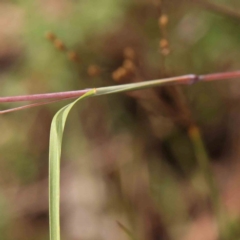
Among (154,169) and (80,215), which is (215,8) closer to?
(154,169)

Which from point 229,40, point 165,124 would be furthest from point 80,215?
point 229,40

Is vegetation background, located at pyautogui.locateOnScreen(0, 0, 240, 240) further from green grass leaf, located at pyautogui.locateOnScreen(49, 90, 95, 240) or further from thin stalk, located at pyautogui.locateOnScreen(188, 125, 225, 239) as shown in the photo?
green grass leaf, located at pyautogui.locateOnScreen(49, 90, 95, 240)

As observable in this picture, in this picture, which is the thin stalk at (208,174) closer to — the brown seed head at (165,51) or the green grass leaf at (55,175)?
the brown seed head at (165,51)

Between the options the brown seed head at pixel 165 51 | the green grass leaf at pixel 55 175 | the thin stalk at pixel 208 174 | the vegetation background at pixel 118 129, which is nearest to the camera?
the green grass leaf at pixel 55 175

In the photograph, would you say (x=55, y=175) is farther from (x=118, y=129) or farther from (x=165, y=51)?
(x=118, y=129)

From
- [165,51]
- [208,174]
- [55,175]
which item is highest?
[165,51]

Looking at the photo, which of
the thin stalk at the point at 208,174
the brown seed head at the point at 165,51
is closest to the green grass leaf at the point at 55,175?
the brown seed head at the point at 165,51

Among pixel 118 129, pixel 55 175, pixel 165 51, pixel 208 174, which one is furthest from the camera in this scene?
pixel 118 129

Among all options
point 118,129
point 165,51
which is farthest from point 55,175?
point 118,129
